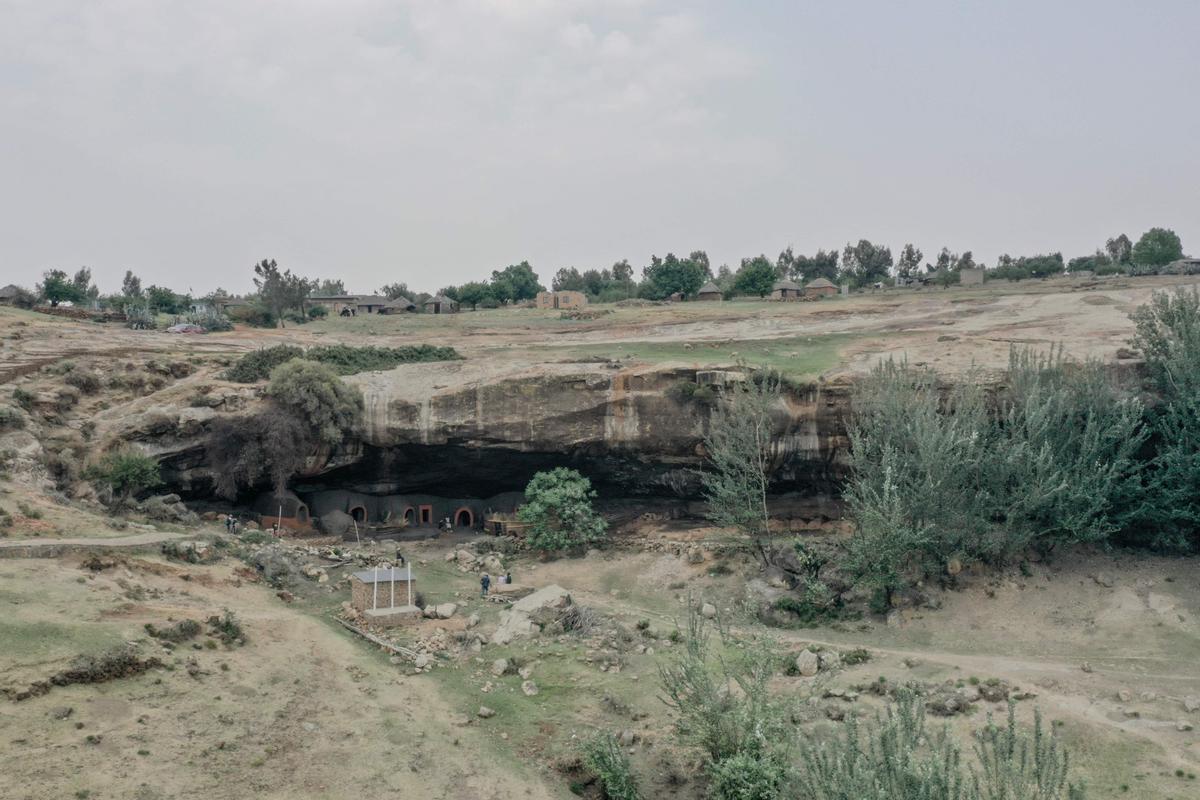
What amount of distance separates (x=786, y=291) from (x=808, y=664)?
44128 mm

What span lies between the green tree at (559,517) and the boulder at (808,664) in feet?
40.2

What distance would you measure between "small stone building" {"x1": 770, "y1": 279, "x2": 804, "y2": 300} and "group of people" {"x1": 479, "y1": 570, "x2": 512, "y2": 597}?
39220 mm

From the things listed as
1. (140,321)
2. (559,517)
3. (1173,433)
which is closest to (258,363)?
(140,321)

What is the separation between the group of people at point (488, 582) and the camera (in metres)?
28.2

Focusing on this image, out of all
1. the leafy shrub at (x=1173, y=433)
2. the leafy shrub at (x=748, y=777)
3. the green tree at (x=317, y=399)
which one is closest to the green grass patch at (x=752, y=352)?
the green tree at (x=317, y=399)

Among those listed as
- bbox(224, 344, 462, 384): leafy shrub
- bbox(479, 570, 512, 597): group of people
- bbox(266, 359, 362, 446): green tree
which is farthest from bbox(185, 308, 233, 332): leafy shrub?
bbox(479, 570, 512, 597): group of people

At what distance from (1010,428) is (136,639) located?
86.8 ft

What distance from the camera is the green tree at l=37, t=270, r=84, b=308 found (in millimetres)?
54844

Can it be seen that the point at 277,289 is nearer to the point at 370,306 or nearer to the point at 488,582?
the point at 370,306

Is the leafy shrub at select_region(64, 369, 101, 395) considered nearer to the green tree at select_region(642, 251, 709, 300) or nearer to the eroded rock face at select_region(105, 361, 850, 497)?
the eroded rock face at select_region(105, 361, 850, 497)

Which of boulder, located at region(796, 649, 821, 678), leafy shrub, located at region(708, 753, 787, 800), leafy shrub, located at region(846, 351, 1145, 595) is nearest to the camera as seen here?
leafy shrub, located at region(708, 753, 787, 800)

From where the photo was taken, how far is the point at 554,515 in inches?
1318

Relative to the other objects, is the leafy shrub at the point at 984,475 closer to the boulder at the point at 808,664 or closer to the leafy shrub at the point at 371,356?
the boulder at the point at 808,664

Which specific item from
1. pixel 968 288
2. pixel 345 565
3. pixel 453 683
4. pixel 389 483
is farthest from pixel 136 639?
pixel 968 288
